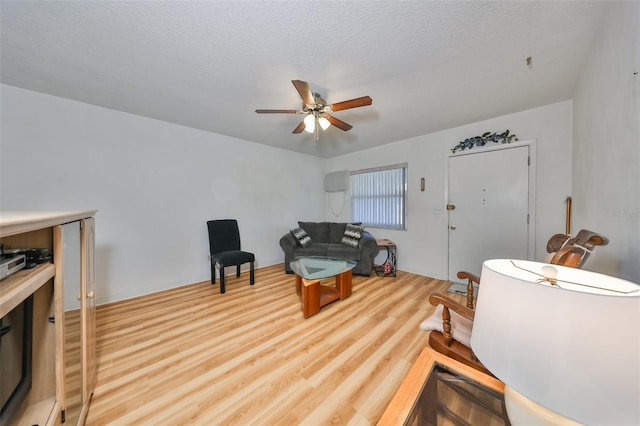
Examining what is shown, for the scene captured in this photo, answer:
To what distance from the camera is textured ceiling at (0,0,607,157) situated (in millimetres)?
1306

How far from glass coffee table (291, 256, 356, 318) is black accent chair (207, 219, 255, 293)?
775mm

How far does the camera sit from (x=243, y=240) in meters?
3.75

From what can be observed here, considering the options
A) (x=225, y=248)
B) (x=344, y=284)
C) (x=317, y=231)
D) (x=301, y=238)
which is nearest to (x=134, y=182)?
(x=225, y=248)

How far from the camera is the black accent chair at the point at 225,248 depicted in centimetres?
288

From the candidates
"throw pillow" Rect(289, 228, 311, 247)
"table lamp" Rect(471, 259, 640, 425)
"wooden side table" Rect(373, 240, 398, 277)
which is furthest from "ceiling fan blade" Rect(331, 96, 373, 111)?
"wooden side table" Rect(373, 240, 398, 277)

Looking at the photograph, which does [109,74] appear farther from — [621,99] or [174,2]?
[621,99]

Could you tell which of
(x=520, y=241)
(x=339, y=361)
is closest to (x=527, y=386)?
(x=339, y=361)

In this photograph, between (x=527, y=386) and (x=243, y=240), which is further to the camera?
(x=243, y=240)

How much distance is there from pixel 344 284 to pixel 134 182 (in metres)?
2.98

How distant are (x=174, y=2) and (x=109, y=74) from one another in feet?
4.02

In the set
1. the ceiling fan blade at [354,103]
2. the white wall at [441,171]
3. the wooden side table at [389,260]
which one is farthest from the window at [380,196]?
the ceiling fan blade at [354,103]

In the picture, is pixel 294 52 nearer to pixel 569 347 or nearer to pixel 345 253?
pixel 569 347

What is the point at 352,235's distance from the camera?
148 inches

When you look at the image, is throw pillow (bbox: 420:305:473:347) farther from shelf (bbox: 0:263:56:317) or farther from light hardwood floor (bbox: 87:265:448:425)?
shelf (bbox: 0:263:56:317)
